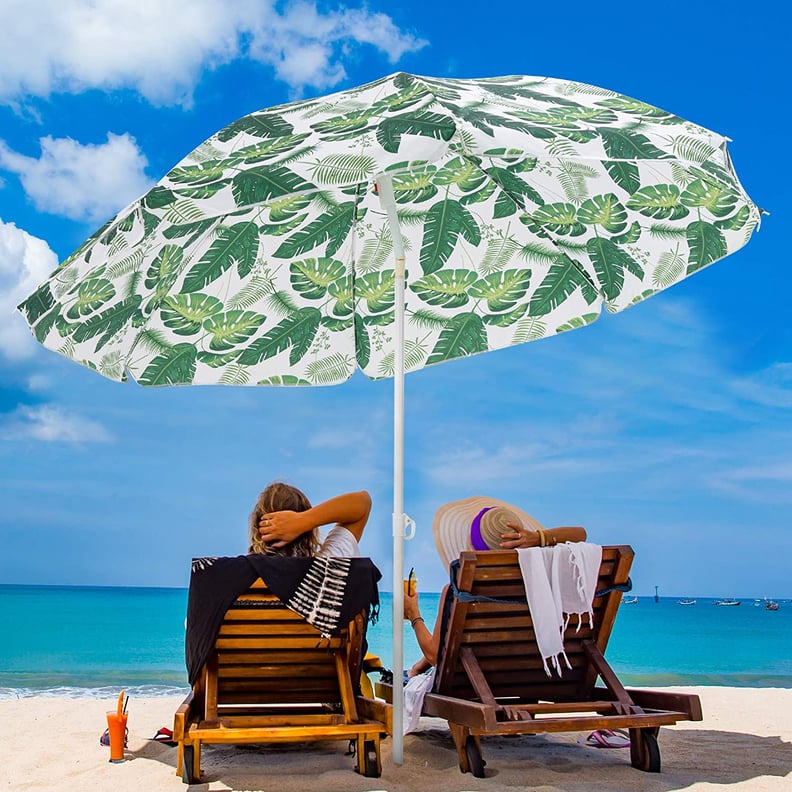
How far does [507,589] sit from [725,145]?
6.43ft

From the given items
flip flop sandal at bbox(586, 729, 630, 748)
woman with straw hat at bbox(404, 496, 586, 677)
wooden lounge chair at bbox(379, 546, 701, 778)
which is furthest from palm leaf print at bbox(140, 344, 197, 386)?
flip flop sandal at bbox(586, 729, 630, 748)

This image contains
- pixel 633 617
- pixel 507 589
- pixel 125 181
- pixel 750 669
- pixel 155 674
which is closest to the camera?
pixel 507 589

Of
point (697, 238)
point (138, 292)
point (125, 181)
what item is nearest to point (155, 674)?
point (138, 292)

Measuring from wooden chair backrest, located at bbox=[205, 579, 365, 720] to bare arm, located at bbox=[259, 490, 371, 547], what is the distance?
1.15ft

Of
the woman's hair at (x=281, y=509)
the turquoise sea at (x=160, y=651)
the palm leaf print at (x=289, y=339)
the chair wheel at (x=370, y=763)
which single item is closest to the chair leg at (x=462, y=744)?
the chair wheel at (x=370, y=763)

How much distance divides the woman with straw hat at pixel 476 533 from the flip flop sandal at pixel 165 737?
1.41 m

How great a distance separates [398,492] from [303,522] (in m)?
0.45

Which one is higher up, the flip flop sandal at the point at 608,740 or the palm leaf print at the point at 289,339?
the palm leaf print at the point at 289,339

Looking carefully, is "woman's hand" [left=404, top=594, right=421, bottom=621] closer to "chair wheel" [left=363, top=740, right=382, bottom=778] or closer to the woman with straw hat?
the woman with straw hat

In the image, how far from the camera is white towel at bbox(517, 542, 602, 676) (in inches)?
137

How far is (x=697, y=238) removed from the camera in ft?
13.4

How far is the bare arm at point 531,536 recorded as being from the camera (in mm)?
3574

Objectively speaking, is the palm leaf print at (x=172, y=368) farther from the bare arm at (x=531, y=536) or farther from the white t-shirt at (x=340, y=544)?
the bare arm at (x=531, y=536)

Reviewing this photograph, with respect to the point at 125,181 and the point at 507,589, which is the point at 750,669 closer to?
the point at 507,589
